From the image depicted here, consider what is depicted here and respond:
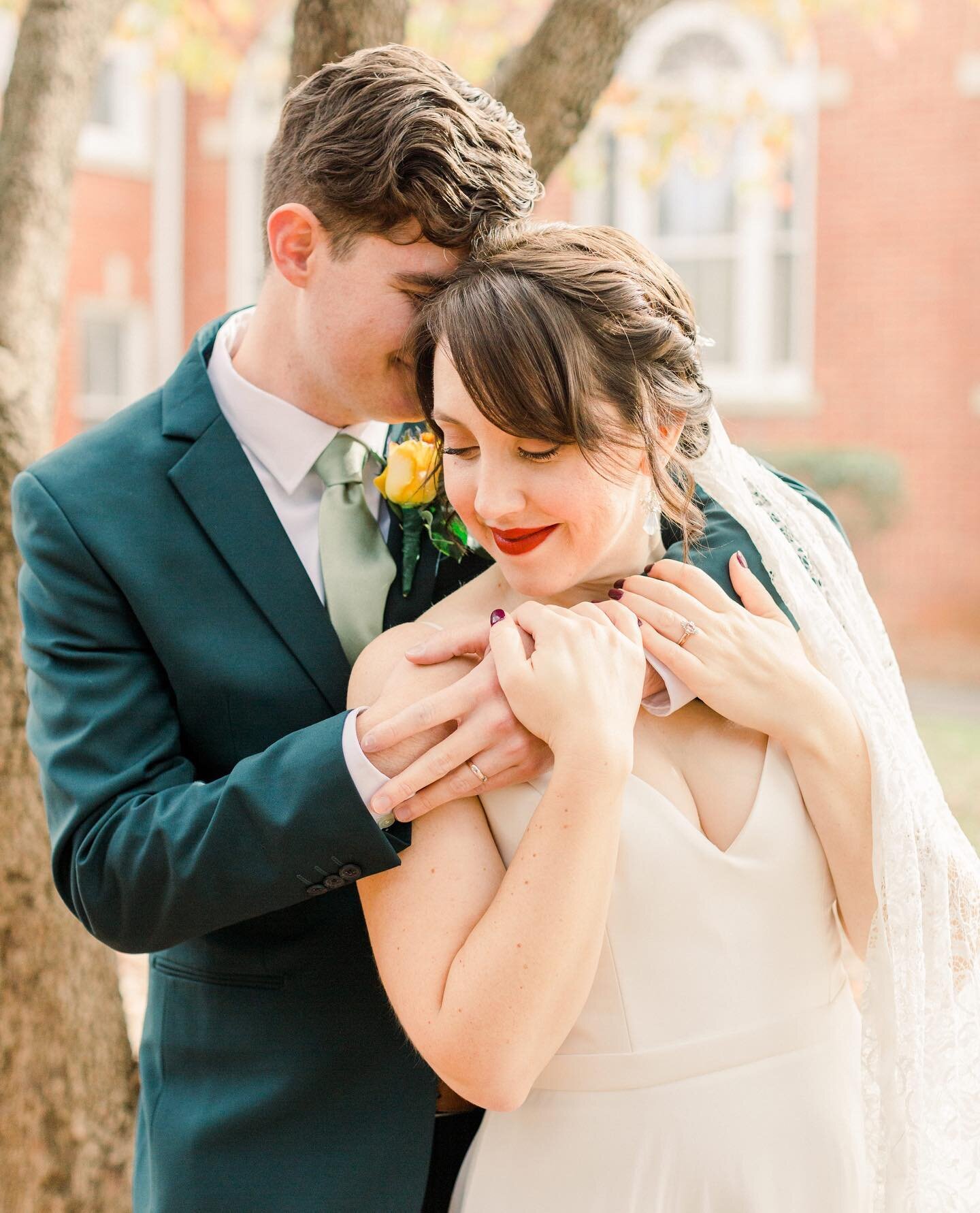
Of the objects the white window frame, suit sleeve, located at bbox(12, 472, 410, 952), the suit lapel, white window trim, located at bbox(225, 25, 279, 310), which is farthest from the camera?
white window trim, located at bbox(225, 25, 279, 310)

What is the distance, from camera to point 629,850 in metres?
1.84

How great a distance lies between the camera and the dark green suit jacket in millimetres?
1963

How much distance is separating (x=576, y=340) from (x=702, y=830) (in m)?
0.76

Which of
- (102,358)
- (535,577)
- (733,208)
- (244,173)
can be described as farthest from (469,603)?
(102,358)

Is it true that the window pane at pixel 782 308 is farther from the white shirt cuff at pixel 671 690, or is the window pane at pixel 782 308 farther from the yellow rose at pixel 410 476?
the white shirt cuff at pixel 671 690

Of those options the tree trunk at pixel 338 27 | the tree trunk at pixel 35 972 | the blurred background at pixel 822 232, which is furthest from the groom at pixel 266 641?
the blurred background at pixel 822 232

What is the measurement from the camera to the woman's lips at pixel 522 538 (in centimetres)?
188

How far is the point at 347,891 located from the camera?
205 cm

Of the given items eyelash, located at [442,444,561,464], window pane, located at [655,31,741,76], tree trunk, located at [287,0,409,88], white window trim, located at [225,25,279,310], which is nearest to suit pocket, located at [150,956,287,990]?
eyelash, located at [442,444,561,464]

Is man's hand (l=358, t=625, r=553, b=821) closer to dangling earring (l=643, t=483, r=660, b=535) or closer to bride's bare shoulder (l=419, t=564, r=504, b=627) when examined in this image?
bride's bare shoulder (l=419, t=564, r=504, b=627)

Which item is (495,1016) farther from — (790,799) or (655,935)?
(790,799)

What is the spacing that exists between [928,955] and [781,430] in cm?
1092

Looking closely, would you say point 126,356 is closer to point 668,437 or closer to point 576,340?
point 668,437

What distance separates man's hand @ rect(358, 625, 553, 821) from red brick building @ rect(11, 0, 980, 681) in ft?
30.8
